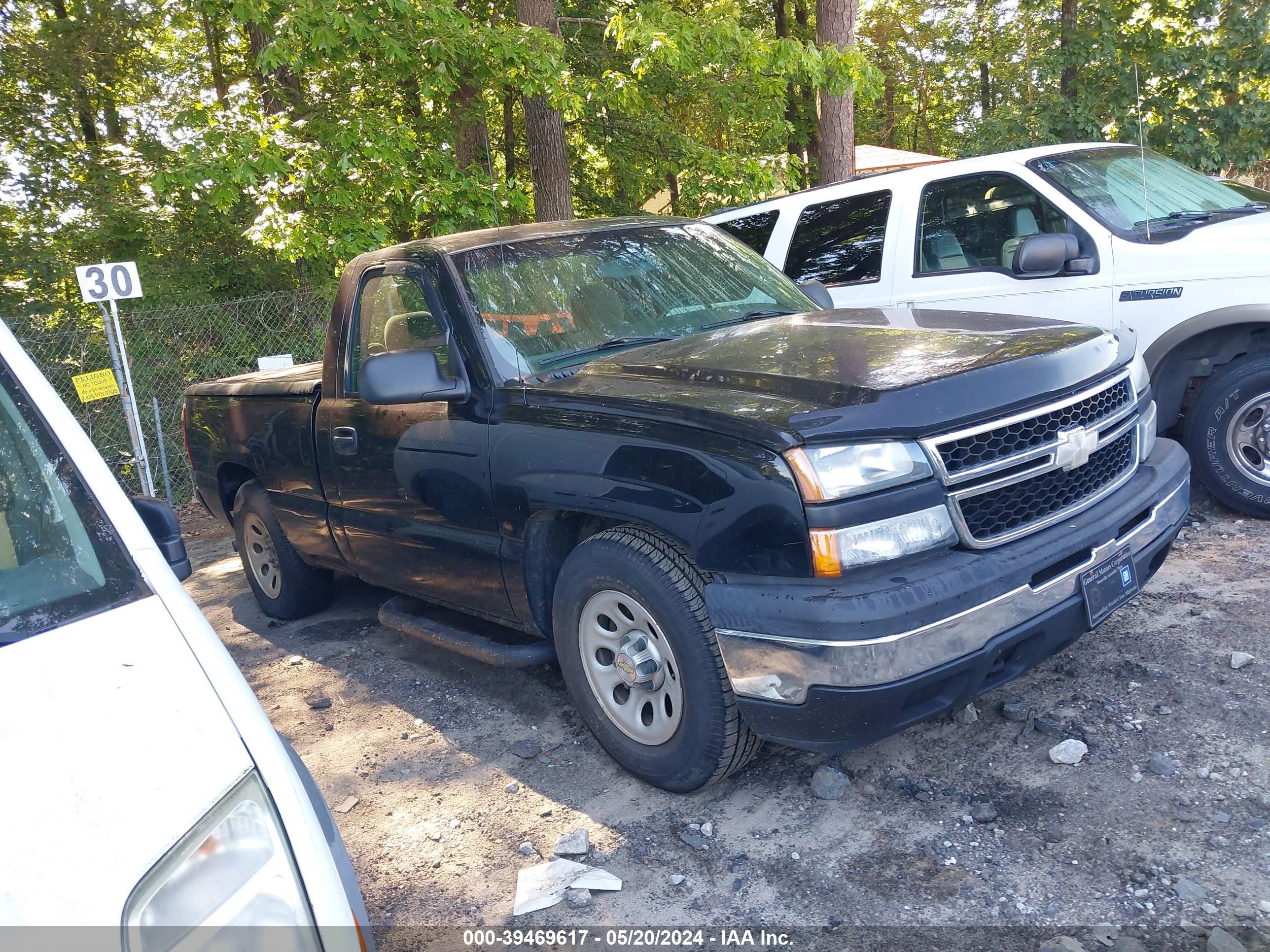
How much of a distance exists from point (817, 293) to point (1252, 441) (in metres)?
2.42

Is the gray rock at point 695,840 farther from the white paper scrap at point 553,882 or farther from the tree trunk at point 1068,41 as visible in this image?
the tree trunk at point 1068,41

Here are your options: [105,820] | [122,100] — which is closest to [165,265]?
[122,100]

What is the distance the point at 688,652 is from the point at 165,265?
13255 mm

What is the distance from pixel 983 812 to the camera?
307 centimetres

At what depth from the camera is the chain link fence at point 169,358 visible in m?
10.5

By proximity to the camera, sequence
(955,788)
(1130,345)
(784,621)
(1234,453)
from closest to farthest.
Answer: (784,621)
(955,788)
(1130,345)
(1234,453)

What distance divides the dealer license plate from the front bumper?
44 millimetres

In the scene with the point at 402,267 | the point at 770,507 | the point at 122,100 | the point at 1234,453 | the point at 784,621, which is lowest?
the point at 1234,453

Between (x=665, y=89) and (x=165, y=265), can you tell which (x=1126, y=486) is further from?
(x=165, y=265)

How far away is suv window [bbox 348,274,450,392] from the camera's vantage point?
4137 millimetres

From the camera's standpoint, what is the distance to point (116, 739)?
160 centimetres

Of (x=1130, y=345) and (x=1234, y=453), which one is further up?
(x=1130, y=345)

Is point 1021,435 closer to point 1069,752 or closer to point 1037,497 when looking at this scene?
point 1037,497

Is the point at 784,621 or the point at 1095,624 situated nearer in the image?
the point at 784,621
